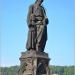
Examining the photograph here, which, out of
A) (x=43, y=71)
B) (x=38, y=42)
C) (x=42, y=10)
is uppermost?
(x=42, y=10)

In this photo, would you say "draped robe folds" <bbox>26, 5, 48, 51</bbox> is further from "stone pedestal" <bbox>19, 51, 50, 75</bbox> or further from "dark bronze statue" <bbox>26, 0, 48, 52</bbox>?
"stone pedestal" <bbox>19, 51, 50, 75</bbox>

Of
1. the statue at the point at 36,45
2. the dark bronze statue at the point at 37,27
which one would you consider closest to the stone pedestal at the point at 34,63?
the statue at the point at 36,45

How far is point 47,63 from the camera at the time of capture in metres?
22.6

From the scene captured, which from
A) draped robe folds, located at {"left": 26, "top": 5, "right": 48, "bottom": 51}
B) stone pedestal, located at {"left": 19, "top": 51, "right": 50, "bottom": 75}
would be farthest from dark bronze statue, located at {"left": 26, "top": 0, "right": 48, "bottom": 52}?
stone pedestal, located at {"left": 19, "top": 51, "right": 50, "bottom": 75}

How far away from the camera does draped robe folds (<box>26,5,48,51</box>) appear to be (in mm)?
22641

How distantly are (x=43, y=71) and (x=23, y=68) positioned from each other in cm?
98

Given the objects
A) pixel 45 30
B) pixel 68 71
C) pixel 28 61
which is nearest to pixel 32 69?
pixel 28 61

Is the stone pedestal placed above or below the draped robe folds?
below

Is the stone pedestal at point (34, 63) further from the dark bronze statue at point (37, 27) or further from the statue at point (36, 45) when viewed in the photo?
the dark bronze statue at point (37, 27)

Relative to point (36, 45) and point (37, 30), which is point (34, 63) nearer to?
point (36, 45)

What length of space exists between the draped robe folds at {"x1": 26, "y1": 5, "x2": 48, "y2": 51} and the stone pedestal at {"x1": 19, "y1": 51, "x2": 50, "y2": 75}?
423mm

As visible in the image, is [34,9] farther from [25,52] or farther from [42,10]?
[25,52]

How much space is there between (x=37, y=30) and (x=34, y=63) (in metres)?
1.75

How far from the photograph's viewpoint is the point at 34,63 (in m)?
22.1
